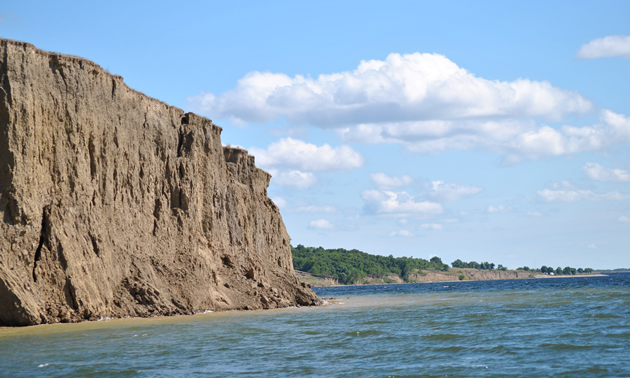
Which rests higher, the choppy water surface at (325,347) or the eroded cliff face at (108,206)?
the eroded cliff face at (108,206)

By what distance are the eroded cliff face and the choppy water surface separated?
6.67ft

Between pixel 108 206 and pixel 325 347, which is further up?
pixel 108 206

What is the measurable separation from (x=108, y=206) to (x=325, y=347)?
51.8ft

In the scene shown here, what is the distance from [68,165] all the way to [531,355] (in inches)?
914

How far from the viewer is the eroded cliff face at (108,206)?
96.0 ft

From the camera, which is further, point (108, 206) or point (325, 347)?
point (108, 206)

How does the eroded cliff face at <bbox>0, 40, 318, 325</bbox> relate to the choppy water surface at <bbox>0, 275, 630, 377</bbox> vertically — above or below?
above

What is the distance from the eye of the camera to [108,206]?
34.4m

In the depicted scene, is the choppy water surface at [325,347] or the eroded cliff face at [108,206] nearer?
the choppy water surface at [325,347]

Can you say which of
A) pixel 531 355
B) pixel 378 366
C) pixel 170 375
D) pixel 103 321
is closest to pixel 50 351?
pixel 170 375

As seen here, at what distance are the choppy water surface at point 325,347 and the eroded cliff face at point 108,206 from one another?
2033 mm

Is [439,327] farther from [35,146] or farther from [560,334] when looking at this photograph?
[35,146]

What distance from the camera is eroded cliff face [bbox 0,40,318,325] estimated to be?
29250mm

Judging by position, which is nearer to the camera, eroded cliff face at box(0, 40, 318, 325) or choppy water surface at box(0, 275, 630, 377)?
choppy water surface at box(0, 275, 630, 377)
